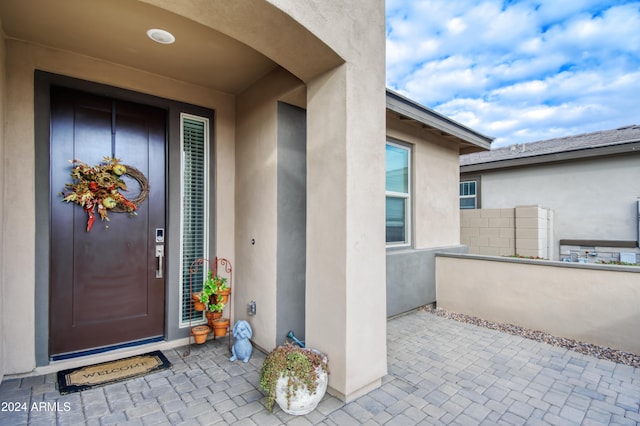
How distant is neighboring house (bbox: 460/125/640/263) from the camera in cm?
607

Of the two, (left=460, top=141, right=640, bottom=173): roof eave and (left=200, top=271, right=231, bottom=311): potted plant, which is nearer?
(left=200, top=271, right=231, bottom=311): potted plant

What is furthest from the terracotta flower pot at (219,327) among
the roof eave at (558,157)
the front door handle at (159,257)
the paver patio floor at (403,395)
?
the roof eave at (558,157)

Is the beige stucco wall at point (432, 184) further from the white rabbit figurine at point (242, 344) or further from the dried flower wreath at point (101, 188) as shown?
the dried flower wreath at point (101, 188)

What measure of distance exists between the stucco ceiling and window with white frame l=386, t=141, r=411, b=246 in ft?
7.77

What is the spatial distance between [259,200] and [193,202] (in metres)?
0.88

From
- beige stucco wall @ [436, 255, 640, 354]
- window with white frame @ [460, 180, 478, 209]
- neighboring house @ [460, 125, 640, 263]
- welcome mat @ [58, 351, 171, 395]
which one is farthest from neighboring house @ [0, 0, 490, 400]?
window with white frame @ [460, 180, 478, 209]

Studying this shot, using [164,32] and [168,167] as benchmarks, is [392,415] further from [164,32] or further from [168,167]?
[164,32]

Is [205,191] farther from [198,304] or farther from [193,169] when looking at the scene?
[198,304]

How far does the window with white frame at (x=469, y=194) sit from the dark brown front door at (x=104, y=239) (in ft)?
26.7

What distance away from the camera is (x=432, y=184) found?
5.02m

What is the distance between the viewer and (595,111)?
1252 centimetres

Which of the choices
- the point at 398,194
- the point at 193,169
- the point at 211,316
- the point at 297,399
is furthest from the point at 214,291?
the point at 398,194

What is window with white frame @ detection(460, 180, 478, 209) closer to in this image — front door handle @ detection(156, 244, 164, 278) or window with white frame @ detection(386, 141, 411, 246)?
window with white frame @ detection(386, 141, 411, 246)

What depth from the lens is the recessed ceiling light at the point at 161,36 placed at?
2.40 metres
